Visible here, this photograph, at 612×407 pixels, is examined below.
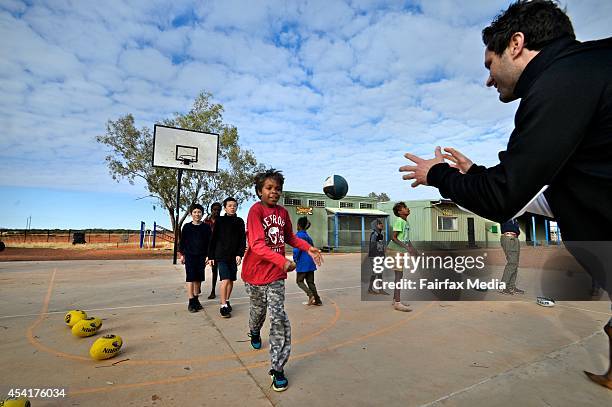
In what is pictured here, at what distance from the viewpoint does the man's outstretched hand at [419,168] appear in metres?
1.45

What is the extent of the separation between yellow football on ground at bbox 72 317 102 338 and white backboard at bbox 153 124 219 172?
1146 centimetres

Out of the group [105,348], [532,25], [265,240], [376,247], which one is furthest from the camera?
[376,247]

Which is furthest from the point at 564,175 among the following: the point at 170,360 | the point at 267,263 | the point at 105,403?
the point at 170,360

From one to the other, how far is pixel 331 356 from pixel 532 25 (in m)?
3.20

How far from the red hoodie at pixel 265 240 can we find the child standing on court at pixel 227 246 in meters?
2.02

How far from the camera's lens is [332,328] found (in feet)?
14.2

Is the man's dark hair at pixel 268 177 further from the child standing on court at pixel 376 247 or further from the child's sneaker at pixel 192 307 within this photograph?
the child standing on court at pixel 376 247

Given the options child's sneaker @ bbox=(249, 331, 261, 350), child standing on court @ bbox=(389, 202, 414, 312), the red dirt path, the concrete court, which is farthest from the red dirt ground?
child's sneaker @ bbox=(249, 331, 261, 350)

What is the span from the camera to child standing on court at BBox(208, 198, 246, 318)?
17.1 feet

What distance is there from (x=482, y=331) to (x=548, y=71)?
13.2ft

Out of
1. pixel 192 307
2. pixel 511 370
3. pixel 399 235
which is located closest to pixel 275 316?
pixel 511 370

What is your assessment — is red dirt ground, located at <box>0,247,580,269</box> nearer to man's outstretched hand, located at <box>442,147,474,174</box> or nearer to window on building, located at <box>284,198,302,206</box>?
window on building, located at <box>284,198,302,206</box>

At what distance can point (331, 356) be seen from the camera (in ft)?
10.9

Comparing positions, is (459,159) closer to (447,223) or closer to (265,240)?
(265,240)
